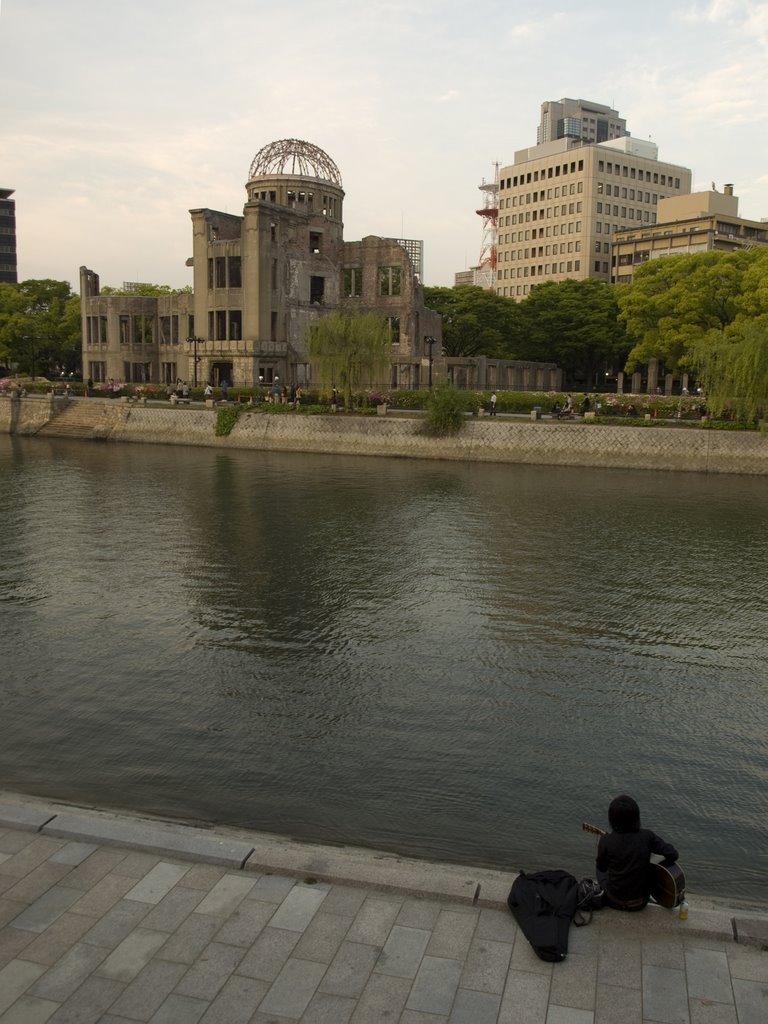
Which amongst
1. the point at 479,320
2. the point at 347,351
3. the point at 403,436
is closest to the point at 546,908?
the point at 403,436

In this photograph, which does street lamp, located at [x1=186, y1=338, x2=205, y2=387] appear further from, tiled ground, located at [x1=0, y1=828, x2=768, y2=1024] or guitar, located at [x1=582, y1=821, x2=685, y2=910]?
guitar, located at [x1=582, y1=821, x2=685, y2=910]

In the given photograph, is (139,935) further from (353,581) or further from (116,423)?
(116,423)

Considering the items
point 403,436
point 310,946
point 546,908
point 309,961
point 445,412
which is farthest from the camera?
point 403,436

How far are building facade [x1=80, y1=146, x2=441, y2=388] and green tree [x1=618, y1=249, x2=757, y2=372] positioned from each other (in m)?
17.6

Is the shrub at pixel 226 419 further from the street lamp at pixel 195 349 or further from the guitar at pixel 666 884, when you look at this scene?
the guitar at pixel 666 884

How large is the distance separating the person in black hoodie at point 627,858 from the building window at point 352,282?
231 feet

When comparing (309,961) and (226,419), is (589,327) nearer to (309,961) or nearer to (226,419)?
(226,419)

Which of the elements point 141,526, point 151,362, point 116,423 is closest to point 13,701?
point 141,526

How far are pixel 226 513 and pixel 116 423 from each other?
31.2 m

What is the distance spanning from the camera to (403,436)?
5025cm

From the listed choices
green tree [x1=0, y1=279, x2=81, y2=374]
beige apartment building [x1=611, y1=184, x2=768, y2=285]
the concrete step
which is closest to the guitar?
the concrete step

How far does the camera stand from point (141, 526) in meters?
27.3

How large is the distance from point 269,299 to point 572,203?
79119 mm

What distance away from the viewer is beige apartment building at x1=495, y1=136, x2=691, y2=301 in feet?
414
